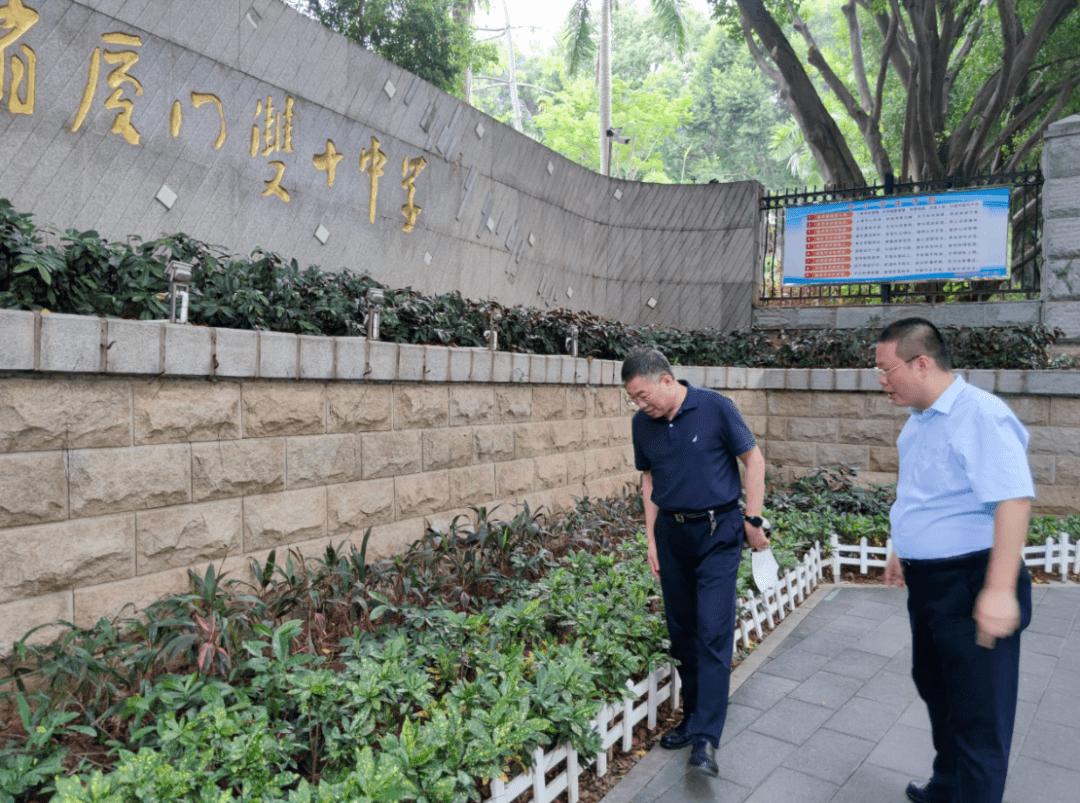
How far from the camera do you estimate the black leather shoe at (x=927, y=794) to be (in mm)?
2955

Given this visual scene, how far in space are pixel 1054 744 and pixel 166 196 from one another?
617 cm

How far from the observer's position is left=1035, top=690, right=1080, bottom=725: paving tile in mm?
3838

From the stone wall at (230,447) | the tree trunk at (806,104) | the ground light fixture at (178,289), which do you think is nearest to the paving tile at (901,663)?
the stone wall at (230,447)

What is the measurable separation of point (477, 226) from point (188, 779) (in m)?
7.23

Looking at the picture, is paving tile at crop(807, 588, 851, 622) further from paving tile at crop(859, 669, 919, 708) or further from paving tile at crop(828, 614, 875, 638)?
paving tile at crop(859, 669, 919, 708)

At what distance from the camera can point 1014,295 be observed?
33.7 feet

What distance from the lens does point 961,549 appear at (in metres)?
2.63

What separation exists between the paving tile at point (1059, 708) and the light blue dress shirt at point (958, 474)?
1882mm

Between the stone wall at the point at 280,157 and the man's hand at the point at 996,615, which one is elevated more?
the stone wall at the point at 280,157

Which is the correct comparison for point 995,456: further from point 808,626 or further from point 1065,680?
point 808,626

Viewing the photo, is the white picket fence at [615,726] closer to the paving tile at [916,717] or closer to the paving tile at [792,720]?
the paving tile at [792,720]

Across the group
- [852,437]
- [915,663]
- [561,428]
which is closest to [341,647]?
[915,663]

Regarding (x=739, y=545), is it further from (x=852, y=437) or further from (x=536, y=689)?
(x=852, y=437)

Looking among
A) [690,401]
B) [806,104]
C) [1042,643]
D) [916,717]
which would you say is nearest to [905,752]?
[916,717]
